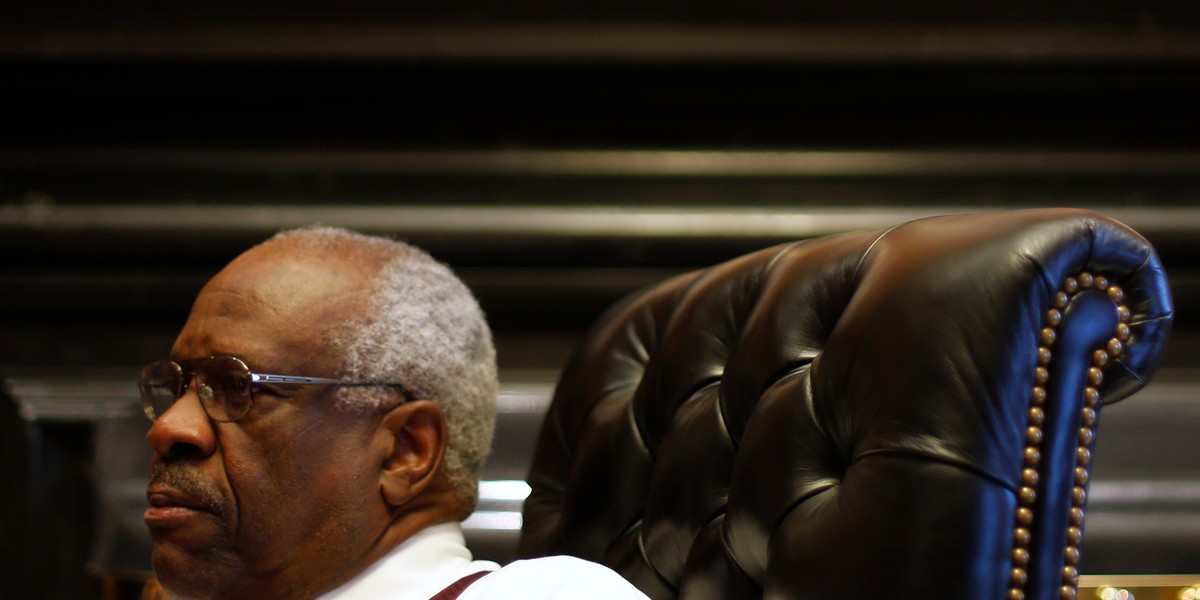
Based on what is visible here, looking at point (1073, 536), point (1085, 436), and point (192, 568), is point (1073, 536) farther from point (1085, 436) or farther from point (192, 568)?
point (192, 568)

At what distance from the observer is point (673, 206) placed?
2398mm

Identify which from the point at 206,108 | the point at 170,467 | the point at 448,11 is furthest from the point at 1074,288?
the point at 206,108

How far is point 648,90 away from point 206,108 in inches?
39.6

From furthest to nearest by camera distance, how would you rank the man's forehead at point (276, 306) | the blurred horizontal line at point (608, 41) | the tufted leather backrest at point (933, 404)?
the blurred horizontal line at point (608, 41)
the man's forehead at point (276, 306)
the tufted leather backrest at point (933, 404)

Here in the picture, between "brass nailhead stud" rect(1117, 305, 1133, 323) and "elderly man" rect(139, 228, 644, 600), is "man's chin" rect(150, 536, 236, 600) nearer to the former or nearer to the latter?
"elderly man" rect(139, 228, 644, 600)

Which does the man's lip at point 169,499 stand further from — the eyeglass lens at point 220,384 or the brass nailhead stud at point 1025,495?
the brass nailhead stud at point 1025,495

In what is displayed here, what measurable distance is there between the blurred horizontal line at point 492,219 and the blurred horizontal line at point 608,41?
33 centimetres

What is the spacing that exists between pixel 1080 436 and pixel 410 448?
77cm

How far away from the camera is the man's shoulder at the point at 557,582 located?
0.97 meters

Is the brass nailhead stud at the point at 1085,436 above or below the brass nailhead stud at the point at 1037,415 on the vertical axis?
below

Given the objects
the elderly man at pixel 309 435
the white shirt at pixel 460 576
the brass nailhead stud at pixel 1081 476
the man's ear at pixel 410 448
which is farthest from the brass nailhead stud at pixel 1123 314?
the man's ear at pixel 410 448

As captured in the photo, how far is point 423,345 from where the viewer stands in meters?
1.28

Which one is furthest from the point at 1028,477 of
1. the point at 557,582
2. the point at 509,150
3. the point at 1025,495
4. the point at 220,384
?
the point at 509,150

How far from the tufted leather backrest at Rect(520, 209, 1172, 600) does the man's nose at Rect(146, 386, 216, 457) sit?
0.56m
